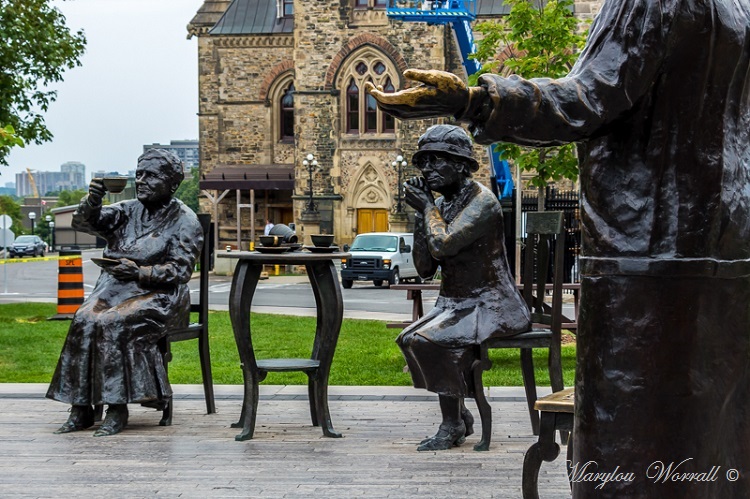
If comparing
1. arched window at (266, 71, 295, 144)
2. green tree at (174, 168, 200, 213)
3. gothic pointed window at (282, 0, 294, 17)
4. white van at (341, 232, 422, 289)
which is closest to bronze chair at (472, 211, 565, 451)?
white van at (341, 232, 422, 289)

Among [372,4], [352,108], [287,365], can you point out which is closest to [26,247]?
[352,108]

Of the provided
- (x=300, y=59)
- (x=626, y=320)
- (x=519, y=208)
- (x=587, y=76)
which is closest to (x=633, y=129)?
(x=587, y=76)

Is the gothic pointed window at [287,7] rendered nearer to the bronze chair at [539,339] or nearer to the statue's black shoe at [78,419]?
the statue's black shoe at [78,419]

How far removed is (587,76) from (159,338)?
571 centimetres

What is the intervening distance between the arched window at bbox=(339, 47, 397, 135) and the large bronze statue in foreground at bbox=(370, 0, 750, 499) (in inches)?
1409

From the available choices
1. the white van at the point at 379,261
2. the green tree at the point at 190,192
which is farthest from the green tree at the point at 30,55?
the green tree at the point at 190,192

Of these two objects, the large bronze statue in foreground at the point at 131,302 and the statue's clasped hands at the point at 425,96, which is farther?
the large bronze statue in foreground at the point at 131,302

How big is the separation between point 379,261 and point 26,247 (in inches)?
1449

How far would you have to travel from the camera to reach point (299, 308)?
2139cm

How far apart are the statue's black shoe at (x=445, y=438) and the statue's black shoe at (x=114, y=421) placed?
2049mm

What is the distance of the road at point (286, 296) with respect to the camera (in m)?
20.9

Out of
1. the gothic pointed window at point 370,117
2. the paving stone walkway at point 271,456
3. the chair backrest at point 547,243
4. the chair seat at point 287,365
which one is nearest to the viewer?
the paving stone walkway at point 271,456

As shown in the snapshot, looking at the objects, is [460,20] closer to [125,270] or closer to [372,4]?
[372,4]

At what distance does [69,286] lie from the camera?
19078 mm
